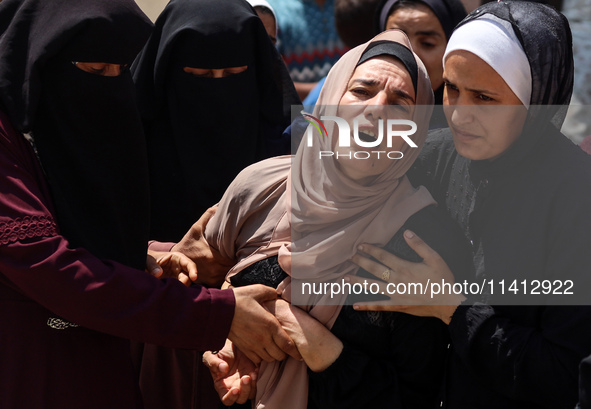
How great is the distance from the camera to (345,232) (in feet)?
6.20

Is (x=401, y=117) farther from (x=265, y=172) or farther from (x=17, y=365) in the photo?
(x=17, y=365)

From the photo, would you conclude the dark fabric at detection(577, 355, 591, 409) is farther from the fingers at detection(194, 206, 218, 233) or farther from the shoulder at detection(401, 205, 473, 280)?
the fingers at detection(194, 206, 218, 233)

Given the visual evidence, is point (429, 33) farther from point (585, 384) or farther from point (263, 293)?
point (585, 384)

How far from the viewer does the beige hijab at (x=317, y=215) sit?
1900mm

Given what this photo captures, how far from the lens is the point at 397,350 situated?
1.85 meters

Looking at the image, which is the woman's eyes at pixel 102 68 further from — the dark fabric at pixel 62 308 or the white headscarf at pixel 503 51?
the white headscarf at pixel 503 51

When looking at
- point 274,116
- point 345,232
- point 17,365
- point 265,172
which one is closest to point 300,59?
point 274,116

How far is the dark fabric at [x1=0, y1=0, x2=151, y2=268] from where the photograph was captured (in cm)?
183

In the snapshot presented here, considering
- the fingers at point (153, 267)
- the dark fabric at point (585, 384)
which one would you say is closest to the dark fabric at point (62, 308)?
the fingers at point (153, 267)

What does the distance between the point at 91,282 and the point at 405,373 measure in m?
0.83

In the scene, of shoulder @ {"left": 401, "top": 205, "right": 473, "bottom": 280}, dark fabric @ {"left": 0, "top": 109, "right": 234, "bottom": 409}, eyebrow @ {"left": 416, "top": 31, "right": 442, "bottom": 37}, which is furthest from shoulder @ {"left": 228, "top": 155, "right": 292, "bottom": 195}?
eyebrow @ {"left": 416, "top": 31, "right": 442, "bottom": 37}

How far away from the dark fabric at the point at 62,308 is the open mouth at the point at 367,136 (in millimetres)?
557

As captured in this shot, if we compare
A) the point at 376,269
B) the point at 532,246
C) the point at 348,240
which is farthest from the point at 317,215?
the point at 532,246

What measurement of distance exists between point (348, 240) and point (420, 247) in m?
0.20
